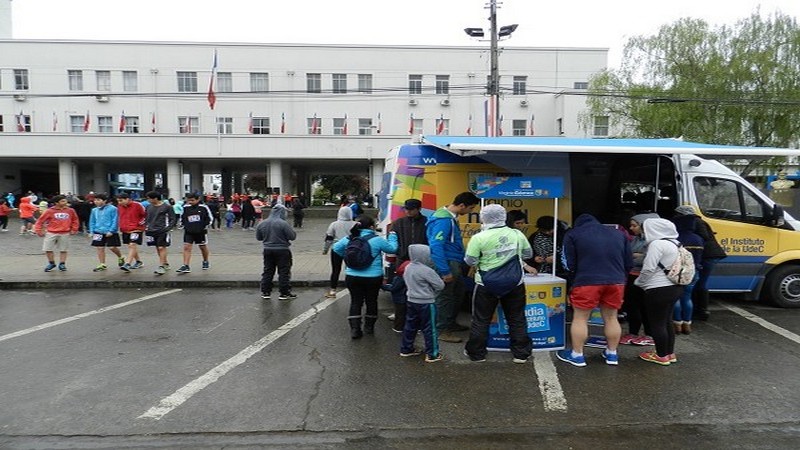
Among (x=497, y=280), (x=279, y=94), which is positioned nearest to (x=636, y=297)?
(x=497, y=280)

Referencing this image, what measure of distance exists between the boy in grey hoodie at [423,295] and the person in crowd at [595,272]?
4.53ft

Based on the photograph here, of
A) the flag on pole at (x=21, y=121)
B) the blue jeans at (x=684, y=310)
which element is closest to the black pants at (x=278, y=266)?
the blue jeans at (x=684, y=310)

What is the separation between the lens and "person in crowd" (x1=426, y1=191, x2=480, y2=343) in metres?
5.59

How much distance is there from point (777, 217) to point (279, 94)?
31567 millimetres

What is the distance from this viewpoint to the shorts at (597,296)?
16.0ft

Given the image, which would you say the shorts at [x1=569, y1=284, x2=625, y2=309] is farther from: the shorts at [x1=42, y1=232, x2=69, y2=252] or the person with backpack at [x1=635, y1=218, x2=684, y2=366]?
the shorts at [x1=42, y1=232, x2=69, y2=252]

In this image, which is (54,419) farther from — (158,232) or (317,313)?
(158,232)

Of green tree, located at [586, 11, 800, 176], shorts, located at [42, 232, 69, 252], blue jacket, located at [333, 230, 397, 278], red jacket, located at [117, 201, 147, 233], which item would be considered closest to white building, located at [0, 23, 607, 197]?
green tree, located at [586, 11, 800, 176]

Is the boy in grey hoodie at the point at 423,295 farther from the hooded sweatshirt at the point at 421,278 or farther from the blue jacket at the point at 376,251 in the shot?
the blue jacket at the point at 376,251

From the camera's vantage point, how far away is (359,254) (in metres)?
5.88

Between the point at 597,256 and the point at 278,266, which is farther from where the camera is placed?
the point at 278,266

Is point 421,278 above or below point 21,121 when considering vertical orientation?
below

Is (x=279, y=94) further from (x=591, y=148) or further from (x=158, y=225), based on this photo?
(x=591, y=148)

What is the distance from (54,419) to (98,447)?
29.1 inches
